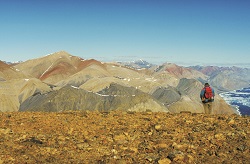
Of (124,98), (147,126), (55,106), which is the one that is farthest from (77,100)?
(147,126)

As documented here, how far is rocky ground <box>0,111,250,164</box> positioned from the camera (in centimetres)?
1018

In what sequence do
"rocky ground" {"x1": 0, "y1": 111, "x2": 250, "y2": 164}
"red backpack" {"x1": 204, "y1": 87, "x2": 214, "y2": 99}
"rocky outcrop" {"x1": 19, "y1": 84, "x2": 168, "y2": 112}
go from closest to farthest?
"rocky ground" {"x1": 0, "y1": 111, "x2": 250, "y2": 164} → "red backpack" {"x1": 204, "y1": 87, "x2": 214, "y2": 99} → "rocky outcrop" {"x1": 19, "y1": 84, "x2": 168, "y2": 112}

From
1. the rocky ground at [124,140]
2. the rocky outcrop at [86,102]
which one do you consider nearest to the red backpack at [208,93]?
the rocky ground at [124,140]

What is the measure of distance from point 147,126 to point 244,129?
4310 mm

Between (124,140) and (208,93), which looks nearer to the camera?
(124,140)

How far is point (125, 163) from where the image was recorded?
972 centimetres

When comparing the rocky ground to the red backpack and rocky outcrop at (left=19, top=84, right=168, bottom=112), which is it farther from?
rocky outcrop at (left=19, top=84, right=168, bottom=112)

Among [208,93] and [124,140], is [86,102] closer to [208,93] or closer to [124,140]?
[208,93]

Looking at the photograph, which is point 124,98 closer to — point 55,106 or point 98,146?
point 55,106

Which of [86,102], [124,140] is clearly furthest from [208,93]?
[86,102]

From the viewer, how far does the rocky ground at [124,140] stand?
10.2 m

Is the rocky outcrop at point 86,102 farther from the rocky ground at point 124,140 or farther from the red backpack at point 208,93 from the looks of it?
the rocky ground at point 124,140

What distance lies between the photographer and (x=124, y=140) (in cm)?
1212

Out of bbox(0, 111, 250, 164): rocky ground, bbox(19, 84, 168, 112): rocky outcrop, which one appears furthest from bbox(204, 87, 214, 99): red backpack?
bbox(19, 84, 168, 112): rocky outcrop
